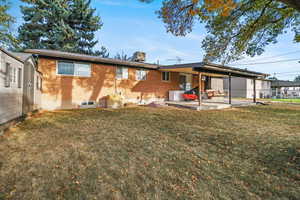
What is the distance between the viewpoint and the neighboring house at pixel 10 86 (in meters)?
4.53

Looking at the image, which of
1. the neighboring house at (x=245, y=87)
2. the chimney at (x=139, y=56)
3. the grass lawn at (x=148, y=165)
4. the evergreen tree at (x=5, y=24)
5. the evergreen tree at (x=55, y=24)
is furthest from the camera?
the neighboring house at (x=245, y=87)

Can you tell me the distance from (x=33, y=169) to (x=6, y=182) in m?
0.39

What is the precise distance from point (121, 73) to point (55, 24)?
50.1ft

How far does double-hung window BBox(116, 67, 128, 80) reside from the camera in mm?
11575

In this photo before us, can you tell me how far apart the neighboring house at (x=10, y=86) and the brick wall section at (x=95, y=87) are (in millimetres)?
3277

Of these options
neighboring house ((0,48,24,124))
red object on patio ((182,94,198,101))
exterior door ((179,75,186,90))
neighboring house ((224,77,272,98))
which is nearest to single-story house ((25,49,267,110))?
exterior door ((179,75,186,90))

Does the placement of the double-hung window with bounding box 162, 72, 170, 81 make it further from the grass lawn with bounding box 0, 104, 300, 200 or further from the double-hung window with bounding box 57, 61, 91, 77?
the grass lawn with bounding box 0, 104, 300, 200

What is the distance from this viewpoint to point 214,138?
441 centimetres

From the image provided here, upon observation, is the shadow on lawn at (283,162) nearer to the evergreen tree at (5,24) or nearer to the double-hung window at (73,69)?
the double-hung window at (73,69)

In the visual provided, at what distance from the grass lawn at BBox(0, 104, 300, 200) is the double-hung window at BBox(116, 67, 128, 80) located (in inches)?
290

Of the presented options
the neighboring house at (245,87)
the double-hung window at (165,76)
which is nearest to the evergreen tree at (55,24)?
the double-hung window at (165,76)

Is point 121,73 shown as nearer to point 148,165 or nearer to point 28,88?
point 28,88

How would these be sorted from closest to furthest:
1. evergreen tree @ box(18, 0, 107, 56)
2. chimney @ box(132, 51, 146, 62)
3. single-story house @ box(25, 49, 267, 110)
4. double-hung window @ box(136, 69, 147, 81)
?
1. single-story house @ box(25, 49, 267, 110)
2. double-hung window @ box(136, 69, 147, 81)
3. chimney @ box(132, 51, 146, 62)
4. evergreen tree @ box(18, 0, 107, 56)

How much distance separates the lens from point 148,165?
2.88 metres
